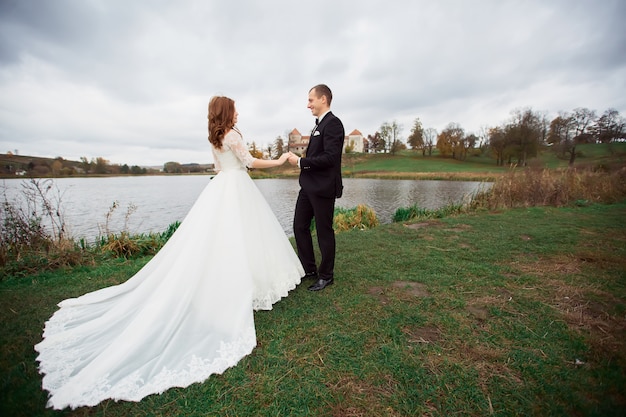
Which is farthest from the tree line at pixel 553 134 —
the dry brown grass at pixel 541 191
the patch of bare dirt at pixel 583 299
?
the patch of bare dirt at pixel 583 299

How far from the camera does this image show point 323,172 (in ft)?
11.4

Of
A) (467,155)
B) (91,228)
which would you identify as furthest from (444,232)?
(467,155)

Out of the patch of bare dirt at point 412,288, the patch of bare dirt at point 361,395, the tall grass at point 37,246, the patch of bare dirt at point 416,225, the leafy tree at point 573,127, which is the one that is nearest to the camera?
the patch of bare dirt at point 361,395

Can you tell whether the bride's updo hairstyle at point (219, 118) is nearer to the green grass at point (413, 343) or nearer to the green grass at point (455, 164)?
the green grass at point (413, 343)

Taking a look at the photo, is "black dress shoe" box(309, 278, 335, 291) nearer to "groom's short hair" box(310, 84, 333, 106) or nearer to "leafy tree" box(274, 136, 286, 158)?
"groom's short hair" box(310, 84, 333, 106)

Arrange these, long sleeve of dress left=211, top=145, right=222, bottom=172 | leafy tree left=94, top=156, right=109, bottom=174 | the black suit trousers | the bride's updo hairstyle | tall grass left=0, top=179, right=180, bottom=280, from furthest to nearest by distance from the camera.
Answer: leafy tree left=94, top=156, right=109, bottom=174 → tall grass left=0, top=179, right=180, bottom=280 → the black suit trousers → long sleeve of dress left=211, top=145, right=222, bottom=172 → the bride's updo hairstyle

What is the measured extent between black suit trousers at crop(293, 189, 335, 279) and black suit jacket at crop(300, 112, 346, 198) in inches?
5.3

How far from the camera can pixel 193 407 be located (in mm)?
1797

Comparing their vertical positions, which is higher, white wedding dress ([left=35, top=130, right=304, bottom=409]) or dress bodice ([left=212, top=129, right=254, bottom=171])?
dress bodice ([left=212, top=129, right=254, bottom=171])

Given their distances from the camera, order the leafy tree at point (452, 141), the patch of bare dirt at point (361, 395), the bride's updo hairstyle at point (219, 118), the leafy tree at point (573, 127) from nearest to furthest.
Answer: the patch of bare dirt at point (361, 395) → the bride's updo hairstyle at point (219, 118) → the leafy tree at point (573, 127) → the leafy tree at point (452, 141)

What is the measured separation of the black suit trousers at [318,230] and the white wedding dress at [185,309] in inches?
16.6

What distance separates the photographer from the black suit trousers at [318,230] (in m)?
3.52

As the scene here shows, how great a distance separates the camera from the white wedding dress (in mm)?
1998

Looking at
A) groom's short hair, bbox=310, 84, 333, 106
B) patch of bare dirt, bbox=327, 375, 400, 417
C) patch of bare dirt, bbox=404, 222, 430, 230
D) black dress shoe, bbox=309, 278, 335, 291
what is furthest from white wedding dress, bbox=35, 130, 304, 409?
patch of bare dirt, bbox=404, 222, 430, 230
